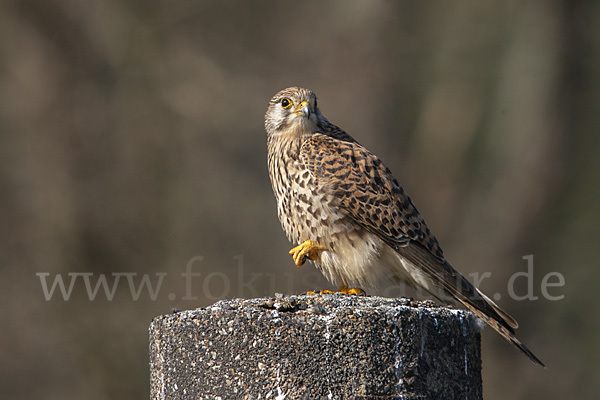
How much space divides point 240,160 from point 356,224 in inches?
180

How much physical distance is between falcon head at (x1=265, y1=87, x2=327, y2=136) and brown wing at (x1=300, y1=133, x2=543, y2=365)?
27 centimetres

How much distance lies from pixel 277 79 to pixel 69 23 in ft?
7.56

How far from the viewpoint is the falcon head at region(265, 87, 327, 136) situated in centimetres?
434

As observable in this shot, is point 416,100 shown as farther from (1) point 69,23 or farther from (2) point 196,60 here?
(1) point 69,23

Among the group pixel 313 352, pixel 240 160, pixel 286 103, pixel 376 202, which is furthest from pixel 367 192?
pixel 240 160

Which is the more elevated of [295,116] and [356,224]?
[295,116]

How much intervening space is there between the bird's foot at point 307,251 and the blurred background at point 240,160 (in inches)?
149

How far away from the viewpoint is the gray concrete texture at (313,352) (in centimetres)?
213

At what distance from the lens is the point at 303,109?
171 inches

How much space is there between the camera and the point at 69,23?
28.6 feet

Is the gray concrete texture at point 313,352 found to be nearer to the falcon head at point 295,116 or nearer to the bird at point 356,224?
the bird at point 356,224

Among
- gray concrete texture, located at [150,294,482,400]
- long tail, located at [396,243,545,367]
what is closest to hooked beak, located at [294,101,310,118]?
long tail, located at [396,243,545,367]

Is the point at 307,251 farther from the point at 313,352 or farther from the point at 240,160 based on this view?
the point at 240,160

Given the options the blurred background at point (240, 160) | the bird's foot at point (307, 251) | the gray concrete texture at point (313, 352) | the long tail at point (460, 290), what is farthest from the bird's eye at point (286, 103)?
the blurred background at point (240, 160)
